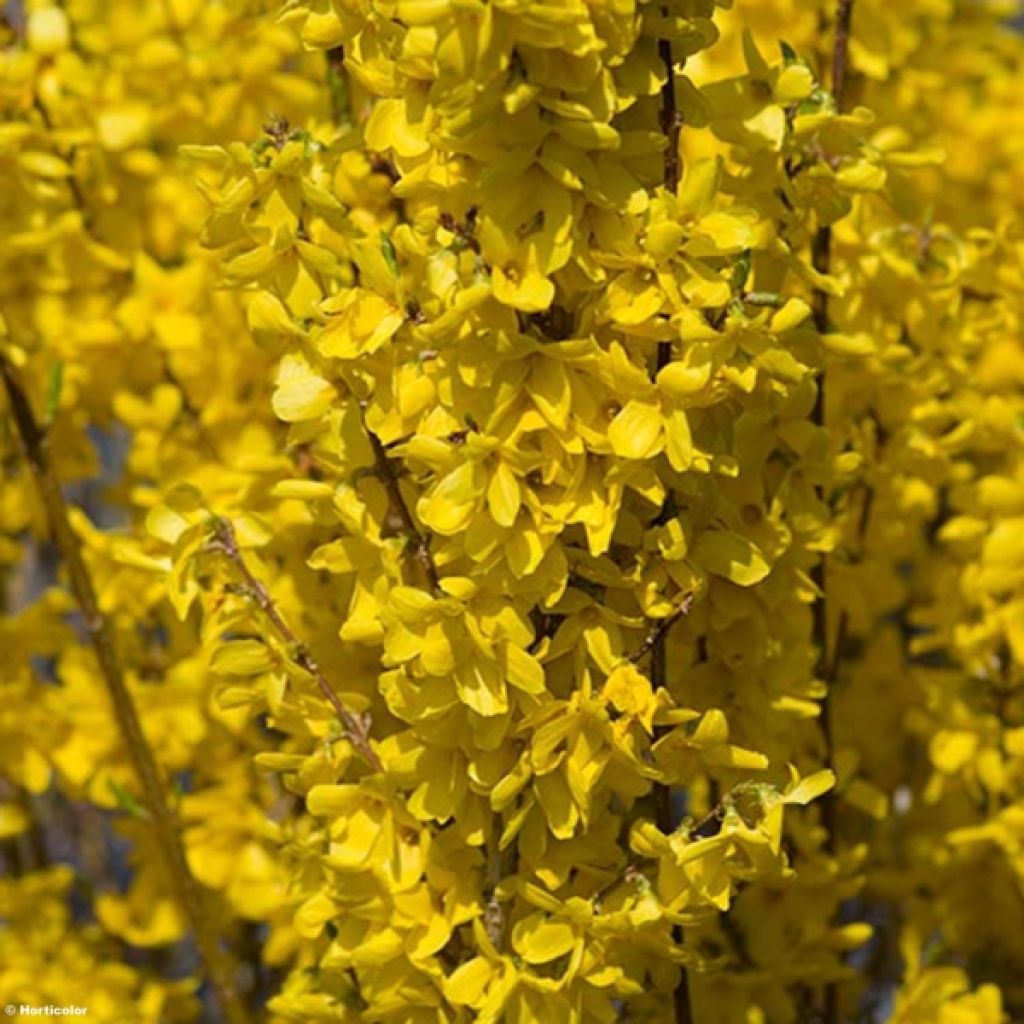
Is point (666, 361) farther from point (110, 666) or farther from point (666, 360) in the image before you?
point (110, 666)

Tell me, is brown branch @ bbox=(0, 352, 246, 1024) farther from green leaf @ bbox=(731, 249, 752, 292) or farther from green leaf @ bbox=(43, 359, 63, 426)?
green leaf @ bbox=(731, 249, 752, 292)

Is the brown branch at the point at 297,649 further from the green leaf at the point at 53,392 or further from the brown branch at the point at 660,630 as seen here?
the green leaf at the point at 53,392

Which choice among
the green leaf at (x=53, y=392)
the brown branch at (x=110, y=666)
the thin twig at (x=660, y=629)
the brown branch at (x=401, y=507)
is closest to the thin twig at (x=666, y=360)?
the thin twig at (x=660, y=629)

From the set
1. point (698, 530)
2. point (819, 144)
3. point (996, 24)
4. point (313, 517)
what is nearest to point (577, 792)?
point (698, 530)

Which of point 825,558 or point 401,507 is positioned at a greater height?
point 401,507

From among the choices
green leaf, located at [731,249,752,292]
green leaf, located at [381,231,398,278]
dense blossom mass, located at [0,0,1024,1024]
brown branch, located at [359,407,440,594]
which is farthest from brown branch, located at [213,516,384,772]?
green leaf, located at [731,249,752,292]

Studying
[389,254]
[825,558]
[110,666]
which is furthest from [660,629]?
[110,666]

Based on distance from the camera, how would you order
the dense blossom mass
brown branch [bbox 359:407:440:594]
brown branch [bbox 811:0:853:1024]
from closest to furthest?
the dense blossom mass → brown branch [bbox 359:407:440:594] → brown branch [bbox 811:0:853:1024]

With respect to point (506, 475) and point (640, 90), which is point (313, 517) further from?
point (640, 90)
